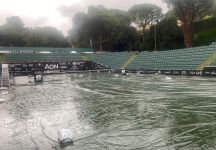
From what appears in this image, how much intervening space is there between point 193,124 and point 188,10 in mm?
59346

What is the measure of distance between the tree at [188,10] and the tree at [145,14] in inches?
926

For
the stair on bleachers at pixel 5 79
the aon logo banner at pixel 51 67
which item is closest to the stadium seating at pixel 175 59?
the aon logo banner at pixel 51 67

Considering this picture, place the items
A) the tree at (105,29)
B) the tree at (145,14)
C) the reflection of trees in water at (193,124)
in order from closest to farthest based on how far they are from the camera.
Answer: the reflection of trees in water at (193,124) → the tree at (145,14) → the tree at (105,29)

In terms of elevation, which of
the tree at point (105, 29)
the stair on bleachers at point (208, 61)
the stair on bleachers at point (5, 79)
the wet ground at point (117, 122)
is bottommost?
the wet ground at point (117, 122)

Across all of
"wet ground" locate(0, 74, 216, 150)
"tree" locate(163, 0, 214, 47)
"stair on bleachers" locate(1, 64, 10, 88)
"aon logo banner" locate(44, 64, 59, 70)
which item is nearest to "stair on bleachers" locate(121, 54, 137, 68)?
"tree" locate(163, 0, 214, 47)

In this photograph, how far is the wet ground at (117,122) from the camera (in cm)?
1376

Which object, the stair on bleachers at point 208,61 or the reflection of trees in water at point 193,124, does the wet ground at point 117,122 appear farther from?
the stair on bleachers at point 208,61

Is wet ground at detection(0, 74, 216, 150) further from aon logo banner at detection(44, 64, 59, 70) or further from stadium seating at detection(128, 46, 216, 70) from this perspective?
aon logo banner at detection(44, 64, 59, 70)

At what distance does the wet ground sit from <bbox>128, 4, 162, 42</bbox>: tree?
71.4 m

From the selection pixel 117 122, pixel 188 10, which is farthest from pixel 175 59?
pixel 117 122

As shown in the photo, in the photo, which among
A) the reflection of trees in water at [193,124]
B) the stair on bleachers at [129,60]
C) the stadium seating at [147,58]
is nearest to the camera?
the reflection of trees in water at [193,124]

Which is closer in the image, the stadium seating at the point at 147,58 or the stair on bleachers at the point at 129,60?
the stadium seating at the point at 147,58

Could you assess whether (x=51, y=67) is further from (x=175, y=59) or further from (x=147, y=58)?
(x=175, y=59)

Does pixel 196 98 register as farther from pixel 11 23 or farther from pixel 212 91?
pixel 11 23
